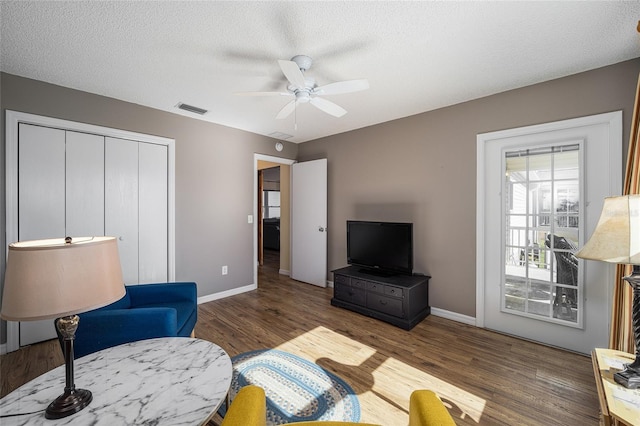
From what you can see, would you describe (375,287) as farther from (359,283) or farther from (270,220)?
(270,220)

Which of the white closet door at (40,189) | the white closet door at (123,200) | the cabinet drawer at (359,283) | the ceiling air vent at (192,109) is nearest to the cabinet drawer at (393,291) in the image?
the cabinet drawer at (359,283)

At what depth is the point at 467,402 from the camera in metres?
1.83

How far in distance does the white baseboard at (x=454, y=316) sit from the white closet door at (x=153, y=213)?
3384mm

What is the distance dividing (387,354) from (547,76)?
9.56 ft

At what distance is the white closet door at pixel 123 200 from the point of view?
2996 mm

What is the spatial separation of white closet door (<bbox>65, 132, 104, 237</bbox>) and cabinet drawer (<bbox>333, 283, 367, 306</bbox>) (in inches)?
112

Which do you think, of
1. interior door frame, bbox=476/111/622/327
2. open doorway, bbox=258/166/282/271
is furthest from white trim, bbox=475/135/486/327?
open doorway, bbox=258/166/282/271

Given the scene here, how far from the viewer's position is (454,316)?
10.3 feet

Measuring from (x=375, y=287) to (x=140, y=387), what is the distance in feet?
8.40

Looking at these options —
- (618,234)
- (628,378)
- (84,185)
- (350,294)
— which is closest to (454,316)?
(350,294)

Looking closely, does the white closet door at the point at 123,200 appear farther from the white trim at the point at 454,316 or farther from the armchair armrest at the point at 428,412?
the white trim at the point at 454,316

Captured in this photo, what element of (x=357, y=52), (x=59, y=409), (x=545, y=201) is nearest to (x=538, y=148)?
(x=545, y=201)

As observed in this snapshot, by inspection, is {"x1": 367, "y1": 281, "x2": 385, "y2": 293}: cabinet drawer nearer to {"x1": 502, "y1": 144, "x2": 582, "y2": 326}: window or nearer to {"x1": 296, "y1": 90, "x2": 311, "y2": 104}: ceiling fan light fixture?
{"x1": 502, "y1": 144, "x2": 582, "y2": 326}: window

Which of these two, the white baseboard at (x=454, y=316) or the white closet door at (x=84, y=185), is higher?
the white closet door at (x=84, y=185)
